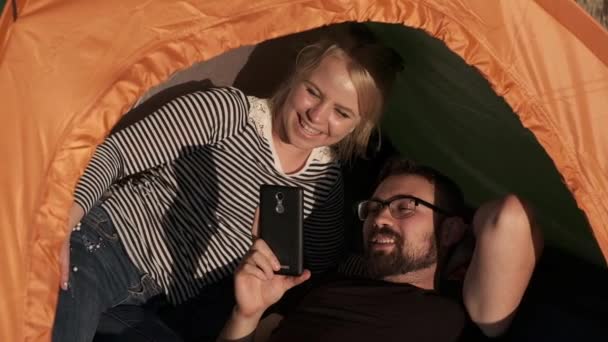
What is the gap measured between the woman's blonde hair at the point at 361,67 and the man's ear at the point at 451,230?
0.89ft

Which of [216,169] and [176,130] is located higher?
[176,130]

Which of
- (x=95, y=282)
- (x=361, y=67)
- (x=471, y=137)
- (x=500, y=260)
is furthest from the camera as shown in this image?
(x=471, y=137)

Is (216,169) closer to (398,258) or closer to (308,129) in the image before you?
(308,129)

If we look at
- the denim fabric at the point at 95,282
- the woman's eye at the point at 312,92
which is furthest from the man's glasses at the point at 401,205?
the denim fabric at the point at 95,282

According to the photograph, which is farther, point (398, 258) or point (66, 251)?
point (398, 258)

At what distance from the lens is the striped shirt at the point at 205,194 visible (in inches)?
64.3

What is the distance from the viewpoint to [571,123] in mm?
1351

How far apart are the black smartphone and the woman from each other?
23 cm

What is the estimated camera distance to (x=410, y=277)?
60.6 inches

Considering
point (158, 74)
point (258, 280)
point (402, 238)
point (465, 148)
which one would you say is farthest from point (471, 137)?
point (158, 74)

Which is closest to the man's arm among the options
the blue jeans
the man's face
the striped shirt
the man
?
the man

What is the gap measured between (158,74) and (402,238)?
558 mm

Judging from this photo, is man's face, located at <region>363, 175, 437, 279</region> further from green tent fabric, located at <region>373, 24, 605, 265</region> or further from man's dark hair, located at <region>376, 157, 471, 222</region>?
green tent fabric, located at <region>373, 24, 605, 265</region>

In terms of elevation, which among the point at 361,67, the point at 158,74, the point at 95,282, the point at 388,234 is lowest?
the point at 95,282
